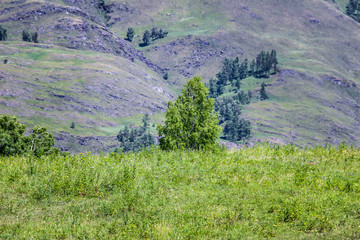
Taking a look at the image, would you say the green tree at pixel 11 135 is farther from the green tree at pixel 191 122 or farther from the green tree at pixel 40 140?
the green tree at pixel 191 122

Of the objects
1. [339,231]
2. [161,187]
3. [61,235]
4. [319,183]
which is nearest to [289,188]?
[319,183]

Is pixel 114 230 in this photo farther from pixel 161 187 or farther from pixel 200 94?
pixel 200 94

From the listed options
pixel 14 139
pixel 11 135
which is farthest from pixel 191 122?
pixel 14 139

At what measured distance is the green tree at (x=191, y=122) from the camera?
115 ft

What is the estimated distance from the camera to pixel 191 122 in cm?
3678

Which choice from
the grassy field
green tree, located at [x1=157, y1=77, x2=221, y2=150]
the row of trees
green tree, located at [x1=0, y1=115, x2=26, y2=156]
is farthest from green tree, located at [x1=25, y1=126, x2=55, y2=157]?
the grassy field

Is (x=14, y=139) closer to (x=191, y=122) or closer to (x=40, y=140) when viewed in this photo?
(x=40, y=140)

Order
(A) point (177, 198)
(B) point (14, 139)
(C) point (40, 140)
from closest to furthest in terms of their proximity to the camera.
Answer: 1. (A) point (177, 198)
2. (B) point (14, 139)
3. (C) point (40, 140)

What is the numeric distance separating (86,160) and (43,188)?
9.41 ft

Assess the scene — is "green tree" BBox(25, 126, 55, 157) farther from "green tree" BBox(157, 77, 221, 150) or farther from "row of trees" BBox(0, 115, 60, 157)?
"green tree" BBox(157, 77, 221, 150)

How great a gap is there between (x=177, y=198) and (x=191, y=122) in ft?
84.5

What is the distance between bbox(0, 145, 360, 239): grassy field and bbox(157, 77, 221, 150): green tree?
740 inches

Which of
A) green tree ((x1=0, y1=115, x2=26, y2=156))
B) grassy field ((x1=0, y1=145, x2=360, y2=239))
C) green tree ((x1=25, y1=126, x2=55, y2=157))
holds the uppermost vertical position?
grassy field ((x1=0, y1=145, x2=360, y2=239))

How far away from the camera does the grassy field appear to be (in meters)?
9.02
